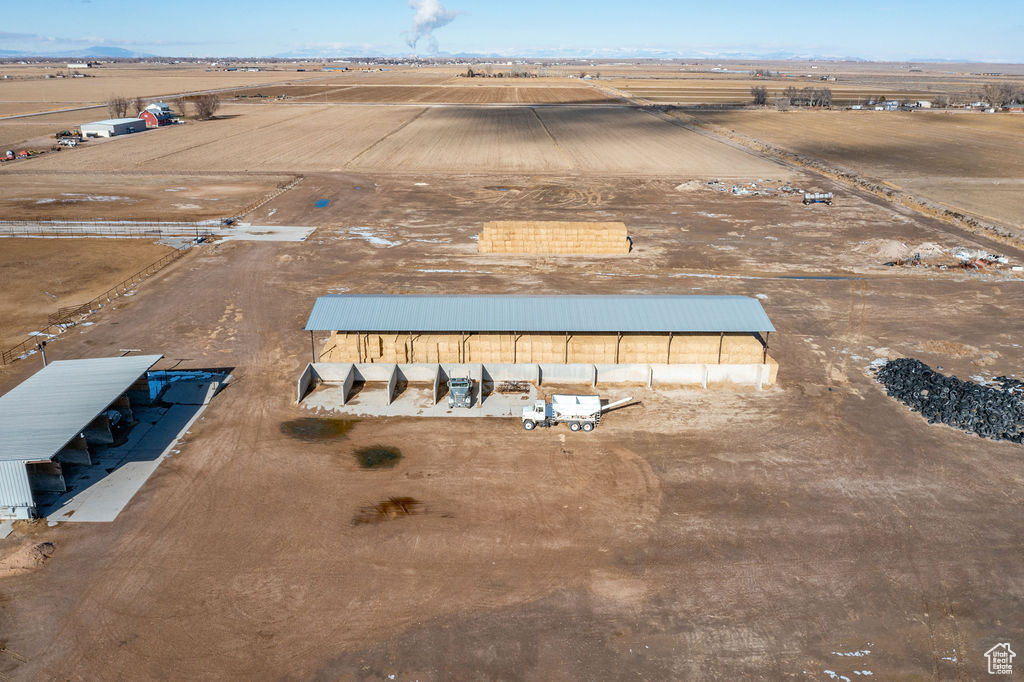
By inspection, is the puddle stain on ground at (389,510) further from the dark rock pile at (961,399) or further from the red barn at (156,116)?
the red barn at (156,116)

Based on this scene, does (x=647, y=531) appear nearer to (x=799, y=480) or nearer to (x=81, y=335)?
(x=799, y=480)

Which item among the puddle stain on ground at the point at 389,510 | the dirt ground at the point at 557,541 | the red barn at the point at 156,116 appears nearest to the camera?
the dirt ground at the point at 557,541

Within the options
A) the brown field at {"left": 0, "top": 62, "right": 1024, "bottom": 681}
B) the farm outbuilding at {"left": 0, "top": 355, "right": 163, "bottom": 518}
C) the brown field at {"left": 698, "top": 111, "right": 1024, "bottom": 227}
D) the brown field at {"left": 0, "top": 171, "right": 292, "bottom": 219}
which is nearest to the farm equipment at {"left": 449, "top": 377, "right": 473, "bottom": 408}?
the brown field at {"left": 0, "top": 62, "right": 1024, "bottom": 681}

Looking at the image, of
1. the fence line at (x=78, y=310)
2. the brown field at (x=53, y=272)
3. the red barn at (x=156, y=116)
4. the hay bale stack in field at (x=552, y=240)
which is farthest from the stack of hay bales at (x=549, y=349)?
the red barn at (x=156, y=116)

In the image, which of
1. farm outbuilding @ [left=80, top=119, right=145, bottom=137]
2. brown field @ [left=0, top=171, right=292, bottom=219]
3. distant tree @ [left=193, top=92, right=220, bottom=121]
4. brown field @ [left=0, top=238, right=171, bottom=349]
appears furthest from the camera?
distant tree @ [left=193, top=92, right=220, bottom=121]

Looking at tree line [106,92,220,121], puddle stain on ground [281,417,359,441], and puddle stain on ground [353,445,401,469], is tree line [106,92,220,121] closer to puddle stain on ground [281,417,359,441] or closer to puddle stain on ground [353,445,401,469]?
puddle stain on ground [281,417,359,441]
